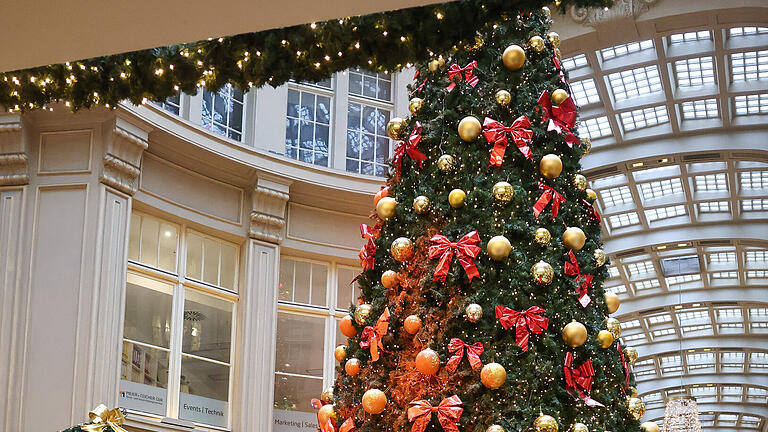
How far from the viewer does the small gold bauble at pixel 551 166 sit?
578 cm

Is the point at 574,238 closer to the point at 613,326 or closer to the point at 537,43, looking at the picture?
the point at 613,326

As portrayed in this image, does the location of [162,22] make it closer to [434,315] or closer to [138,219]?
[434,315]

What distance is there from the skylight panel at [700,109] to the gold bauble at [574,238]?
39.4 ft

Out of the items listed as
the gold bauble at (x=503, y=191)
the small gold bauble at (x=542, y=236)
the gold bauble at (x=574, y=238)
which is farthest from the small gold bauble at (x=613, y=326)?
the gold bauble at (x=503, y=191)

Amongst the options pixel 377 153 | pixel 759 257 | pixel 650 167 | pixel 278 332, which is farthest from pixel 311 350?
pixel 759 257

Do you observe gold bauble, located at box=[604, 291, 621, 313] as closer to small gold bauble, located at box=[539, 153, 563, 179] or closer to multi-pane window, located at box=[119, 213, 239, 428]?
small gold bauble, located at box=[539, 153, 563, 179]

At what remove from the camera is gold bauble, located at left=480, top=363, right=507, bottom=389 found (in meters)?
5.21

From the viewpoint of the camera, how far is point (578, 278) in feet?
19.0

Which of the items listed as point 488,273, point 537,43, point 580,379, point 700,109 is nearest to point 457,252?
point 488,273

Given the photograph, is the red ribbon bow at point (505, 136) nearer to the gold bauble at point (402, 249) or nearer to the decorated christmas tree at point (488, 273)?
the decorated christmas tree at point (488, 273)

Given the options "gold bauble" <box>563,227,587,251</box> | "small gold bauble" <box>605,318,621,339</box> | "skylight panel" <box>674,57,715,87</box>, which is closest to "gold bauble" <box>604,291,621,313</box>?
"small gold bauble" <box>605,318,621,339</box>

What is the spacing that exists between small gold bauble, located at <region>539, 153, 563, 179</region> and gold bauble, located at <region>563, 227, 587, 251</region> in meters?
0.36

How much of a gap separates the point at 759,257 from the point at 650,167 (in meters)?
6.52

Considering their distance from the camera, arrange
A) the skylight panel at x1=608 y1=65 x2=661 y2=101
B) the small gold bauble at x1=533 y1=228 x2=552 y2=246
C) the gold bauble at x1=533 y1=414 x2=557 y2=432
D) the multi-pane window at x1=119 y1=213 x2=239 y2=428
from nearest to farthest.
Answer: the gold bauble at x1=533 y1=414 x2=557 y2=432 < the small gold bauble at x1=533 y1=228 x2=552 y2=246 < the multi-pane window at x1=119 y1=213 x2=239 y2=428 < the skylight panel at x1=608 y1=65 x2=661 y2=101
